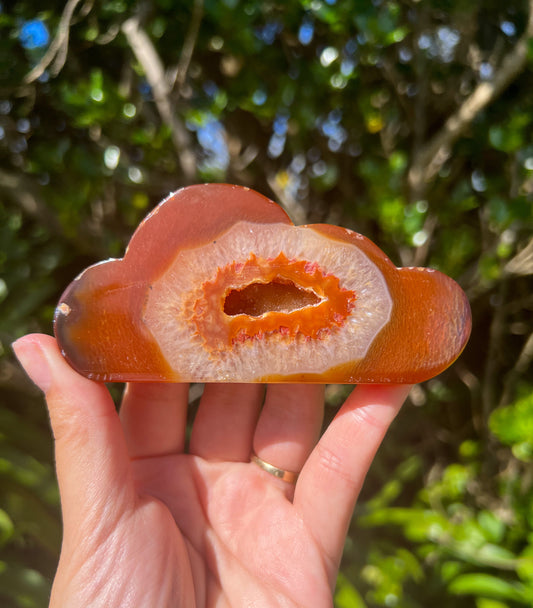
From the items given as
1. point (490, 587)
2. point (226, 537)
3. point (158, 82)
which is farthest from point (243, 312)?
point (490, 587)

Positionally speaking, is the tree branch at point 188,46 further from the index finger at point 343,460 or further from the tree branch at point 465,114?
the index finger at point 343,460

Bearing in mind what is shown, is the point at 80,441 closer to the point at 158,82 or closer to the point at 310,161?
the point at 158,82

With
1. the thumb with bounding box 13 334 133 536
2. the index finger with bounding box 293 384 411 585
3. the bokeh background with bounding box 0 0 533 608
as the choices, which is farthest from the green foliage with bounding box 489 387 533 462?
the thumb with bounding box 13 334 133 536

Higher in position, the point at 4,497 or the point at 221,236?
the point at 221,236

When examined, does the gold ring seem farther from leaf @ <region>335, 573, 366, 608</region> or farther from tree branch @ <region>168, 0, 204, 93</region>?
tree branch @ <region>168, 0, 204, 93</region>

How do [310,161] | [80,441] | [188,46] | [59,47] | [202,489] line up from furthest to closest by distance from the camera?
1. [310,161]
2. [188,46]
3. [59,47]
4. [202,489]
5. [80,441]

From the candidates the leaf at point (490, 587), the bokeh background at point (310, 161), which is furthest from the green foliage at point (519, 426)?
the leaf at point (490, 587)

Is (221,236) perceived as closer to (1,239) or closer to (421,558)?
(1,239)

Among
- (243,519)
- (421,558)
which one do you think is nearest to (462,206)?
(243,519)
